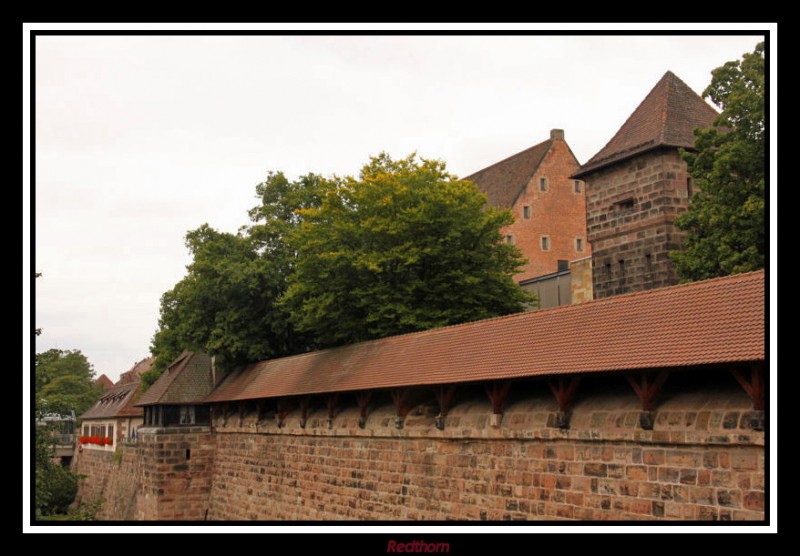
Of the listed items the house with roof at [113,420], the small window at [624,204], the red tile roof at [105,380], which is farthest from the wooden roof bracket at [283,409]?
the red tile roof at [105,380]

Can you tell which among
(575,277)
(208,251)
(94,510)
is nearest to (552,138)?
(575,277)

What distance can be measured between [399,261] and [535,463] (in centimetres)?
1411

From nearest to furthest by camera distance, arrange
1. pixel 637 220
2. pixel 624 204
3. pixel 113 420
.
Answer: pixel 637 220 < pixel 624 204 < pixel 113 420

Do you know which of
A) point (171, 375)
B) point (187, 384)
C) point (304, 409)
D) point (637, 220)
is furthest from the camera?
point (171, 375)

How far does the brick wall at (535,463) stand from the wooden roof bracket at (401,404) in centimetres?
15

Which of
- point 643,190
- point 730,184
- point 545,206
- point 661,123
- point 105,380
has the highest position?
point 661,123

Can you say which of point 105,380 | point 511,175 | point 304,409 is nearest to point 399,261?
point 304,409

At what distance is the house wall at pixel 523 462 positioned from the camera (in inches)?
480

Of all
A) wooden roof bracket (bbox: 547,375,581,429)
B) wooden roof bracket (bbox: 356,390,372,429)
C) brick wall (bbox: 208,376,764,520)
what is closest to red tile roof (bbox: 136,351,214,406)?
brick wall (bbox: 208,376,764,520)

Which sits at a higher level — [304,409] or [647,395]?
[647,395]

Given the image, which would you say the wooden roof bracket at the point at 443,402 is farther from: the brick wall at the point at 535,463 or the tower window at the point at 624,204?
the tower window at the point at 624,204

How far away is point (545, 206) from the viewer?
44.8m

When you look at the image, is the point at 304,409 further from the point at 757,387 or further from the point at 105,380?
the point at 105,380
